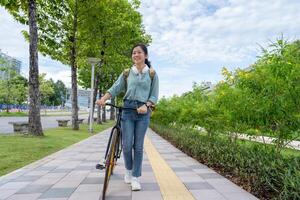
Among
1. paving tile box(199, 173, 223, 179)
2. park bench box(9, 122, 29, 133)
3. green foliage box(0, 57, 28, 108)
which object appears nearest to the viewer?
paving tile box(199, 173, 223, 179)

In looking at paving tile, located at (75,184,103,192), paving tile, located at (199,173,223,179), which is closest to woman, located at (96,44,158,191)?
paving tile, located at (75,184,103,192)

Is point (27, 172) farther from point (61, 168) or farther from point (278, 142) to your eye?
point (278, 142)

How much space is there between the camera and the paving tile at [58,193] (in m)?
4.54

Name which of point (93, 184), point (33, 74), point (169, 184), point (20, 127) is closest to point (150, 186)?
point (169, 184)

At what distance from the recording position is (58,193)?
185 inches

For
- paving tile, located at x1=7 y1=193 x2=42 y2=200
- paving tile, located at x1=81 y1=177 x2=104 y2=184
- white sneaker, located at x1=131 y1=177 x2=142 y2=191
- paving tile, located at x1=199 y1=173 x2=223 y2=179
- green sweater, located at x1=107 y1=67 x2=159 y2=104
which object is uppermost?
green sweater, located at x1=107 y1=67 x2=159 y2=104

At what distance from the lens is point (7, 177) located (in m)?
5.73

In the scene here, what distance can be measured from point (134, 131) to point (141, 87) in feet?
2.06

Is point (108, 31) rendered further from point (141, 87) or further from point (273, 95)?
point (273, 95)

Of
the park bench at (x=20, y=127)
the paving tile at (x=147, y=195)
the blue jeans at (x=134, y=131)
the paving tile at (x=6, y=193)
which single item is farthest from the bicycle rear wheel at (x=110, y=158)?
the park bench at (x=20, y=127)

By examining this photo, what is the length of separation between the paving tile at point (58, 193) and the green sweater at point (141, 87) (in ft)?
4.84

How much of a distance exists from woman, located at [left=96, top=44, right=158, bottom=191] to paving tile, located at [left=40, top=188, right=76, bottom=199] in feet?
2.84

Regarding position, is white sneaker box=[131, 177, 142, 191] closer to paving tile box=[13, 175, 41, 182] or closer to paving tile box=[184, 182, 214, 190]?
paving tile box=[184, 182, 214, 190]

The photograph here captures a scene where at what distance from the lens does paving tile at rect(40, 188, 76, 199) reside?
179 inches
